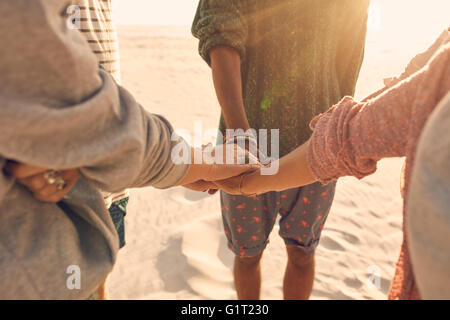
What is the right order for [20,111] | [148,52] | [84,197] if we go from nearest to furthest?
[20,111], [84,197], [148,52]

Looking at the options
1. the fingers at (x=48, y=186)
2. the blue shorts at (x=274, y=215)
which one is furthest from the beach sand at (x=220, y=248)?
the fingers at (x=48, y=186)

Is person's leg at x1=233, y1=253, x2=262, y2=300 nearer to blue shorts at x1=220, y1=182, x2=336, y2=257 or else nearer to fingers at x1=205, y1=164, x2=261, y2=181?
blue shorts at x1=220, y1=182, x2=336, y2=257

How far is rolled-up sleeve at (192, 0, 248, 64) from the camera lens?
1320mm

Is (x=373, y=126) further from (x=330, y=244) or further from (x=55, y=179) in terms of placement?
(x=330, y=244)

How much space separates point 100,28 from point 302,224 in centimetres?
136

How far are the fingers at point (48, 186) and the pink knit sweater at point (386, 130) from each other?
2.20 feet

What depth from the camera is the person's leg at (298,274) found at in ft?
5.82

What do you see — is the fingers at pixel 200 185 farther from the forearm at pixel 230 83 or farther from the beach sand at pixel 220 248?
the beach sand at pixel 220 248

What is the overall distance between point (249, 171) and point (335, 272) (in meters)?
1.56

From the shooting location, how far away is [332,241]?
277 cm

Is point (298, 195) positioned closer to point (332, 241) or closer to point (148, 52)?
point (332, 241)

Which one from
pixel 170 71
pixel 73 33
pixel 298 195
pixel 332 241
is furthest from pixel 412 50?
pixel 73 33
